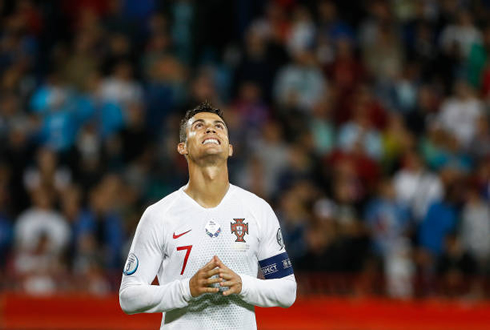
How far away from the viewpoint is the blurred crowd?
9805 mm

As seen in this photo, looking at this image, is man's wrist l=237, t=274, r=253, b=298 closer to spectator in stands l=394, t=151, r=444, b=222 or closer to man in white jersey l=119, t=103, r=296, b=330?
man in white jersey l=119, t=103, r=296, b=330

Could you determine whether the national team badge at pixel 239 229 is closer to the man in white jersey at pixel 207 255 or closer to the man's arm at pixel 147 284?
the man in white jersey at pixel 207 255

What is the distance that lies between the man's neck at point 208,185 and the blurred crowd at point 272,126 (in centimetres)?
482

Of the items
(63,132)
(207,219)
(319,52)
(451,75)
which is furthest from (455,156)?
(207,219)

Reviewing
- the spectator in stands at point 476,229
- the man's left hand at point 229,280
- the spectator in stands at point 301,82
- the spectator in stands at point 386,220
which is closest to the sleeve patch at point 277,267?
the man's left hand at point 229,280

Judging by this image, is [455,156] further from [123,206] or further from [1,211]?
[1,211]

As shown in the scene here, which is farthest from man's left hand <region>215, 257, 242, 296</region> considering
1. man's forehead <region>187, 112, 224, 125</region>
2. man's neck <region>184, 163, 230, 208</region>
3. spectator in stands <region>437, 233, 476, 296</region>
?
spectator in stands <region>437, 233, 476, 296</region>

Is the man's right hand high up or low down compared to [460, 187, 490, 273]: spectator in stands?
down

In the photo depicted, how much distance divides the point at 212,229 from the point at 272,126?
686 centimetres

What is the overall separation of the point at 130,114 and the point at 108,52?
3.85 ft

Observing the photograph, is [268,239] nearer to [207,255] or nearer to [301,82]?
[207,255]

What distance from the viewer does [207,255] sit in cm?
473

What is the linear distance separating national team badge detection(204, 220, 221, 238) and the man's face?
39 centimetres

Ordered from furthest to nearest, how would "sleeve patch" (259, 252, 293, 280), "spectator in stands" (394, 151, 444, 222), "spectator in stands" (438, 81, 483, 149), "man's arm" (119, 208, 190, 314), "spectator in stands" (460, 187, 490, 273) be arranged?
"spectator in stands" (438, 81, 483, 149) < "spectator in stands" (394, 151, 444, 222) < "spectator in stands" (460, 187, 490, 273) < "sleeve patch" (259, 252, 293, 280) < "man's arm" (119, 208, 190, 314)
